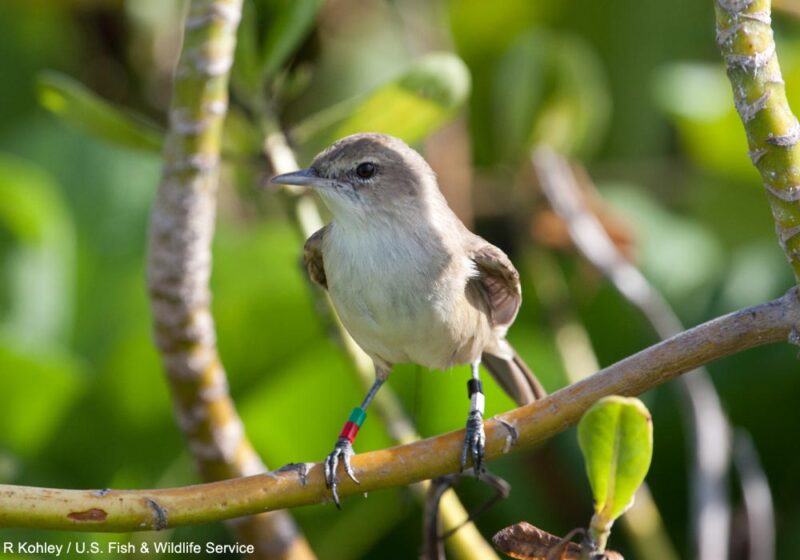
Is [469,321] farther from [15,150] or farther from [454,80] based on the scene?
[15,150]

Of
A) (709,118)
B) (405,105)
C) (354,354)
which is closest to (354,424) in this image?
(354,354)

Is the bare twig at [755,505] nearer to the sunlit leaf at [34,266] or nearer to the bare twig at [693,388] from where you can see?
the bare twig at [693,388]

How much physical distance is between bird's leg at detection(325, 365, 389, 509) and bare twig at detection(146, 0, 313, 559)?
357 millimetres

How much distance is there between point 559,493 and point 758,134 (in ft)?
7.02

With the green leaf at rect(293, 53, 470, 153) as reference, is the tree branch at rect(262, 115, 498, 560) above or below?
below

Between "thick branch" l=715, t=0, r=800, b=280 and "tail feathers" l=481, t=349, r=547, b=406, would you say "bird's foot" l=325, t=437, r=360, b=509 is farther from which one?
"thick branch" l=715, t=0, r=800, b=280

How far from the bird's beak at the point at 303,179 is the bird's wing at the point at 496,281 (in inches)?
16.0

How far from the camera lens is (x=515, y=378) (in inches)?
122

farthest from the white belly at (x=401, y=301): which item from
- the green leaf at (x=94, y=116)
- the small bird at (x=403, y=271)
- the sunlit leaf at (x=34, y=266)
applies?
the sunlit leaf at (x=34, y=266)

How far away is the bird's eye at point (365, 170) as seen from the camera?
2.99 meters

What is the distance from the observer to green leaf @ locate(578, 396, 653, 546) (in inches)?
74.4

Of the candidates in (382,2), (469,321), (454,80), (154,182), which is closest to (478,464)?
(469,321)

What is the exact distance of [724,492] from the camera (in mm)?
3479

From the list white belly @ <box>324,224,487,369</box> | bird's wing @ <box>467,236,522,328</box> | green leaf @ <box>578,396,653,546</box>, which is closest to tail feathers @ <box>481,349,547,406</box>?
bird's wing @ <box>467,236,522,328</box>
